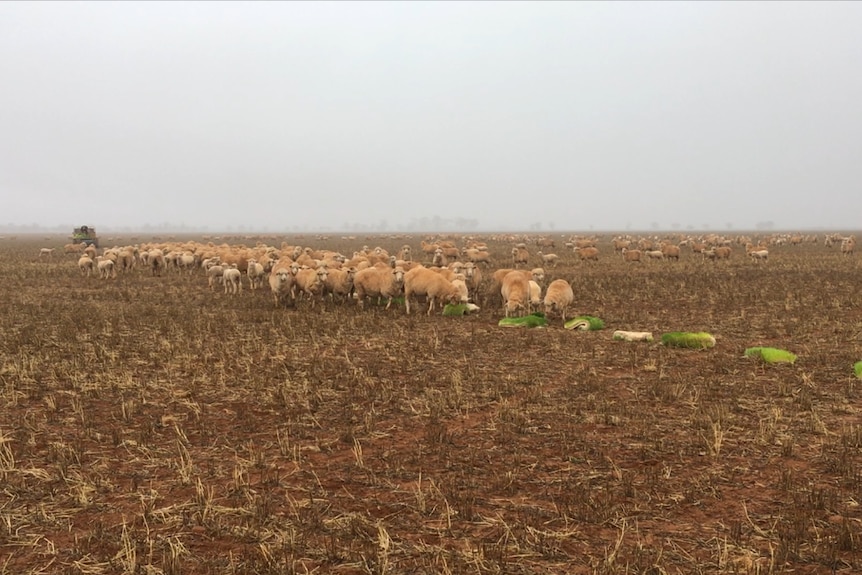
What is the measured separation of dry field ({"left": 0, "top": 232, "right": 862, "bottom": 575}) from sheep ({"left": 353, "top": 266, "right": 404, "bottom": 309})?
13.5ft

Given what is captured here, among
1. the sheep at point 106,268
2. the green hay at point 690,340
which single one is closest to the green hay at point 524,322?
the green hay at point 690,340

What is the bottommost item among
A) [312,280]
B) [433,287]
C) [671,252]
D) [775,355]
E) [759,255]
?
[775,355]

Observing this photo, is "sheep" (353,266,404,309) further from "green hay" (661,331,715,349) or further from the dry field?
"green hay" (661,331,715,349)

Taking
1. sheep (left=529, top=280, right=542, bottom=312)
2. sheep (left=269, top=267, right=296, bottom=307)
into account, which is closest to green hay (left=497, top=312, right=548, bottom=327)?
sheep (left=529, top=280, right=542, bottom=312)

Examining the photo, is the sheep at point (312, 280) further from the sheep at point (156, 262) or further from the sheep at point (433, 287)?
the sheep at point (156, 262)

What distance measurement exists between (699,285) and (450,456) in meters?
20.3

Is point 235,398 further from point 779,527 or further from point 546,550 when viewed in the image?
point 779,527

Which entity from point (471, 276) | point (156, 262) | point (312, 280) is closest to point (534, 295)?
point (471, 276)

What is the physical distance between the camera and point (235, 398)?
8531 mm

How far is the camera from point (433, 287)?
16453mm

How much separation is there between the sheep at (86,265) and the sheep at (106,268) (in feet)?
4.28

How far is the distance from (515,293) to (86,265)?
1024 inches

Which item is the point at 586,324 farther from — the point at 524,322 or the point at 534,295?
the point at 534,295

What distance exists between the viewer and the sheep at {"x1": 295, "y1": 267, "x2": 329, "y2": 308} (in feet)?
58.2
